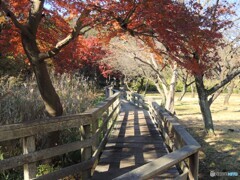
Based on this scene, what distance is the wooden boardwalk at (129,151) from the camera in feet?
14.0

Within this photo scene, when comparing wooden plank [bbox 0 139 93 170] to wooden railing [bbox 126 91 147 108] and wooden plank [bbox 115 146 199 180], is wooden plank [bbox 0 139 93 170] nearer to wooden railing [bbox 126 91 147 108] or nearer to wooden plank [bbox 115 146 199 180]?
wooden plank [bbox 115 146 199 180]

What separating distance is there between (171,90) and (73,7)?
27.9ft

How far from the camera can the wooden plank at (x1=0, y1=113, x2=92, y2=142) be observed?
110 inches

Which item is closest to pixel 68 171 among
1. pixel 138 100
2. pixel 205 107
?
pixel 205 107

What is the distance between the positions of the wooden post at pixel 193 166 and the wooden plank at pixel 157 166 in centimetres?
17

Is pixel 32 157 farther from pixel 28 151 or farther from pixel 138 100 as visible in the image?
pixel 138 100

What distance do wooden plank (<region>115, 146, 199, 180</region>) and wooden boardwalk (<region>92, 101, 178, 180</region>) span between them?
141 centimetres

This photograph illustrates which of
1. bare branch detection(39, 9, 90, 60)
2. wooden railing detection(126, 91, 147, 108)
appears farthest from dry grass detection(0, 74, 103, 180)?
wooden railing detection(126, 91, 147, 108)

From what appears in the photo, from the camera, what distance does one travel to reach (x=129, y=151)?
17.9 ft

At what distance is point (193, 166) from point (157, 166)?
1007 mm

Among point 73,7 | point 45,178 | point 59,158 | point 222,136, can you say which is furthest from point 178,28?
point 222,136

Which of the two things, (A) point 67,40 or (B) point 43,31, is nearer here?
(A) point 67,40

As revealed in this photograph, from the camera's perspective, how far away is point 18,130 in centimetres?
288

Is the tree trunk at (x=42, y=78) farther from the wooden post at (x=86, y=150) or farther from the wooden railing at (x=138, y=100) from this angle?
the wooden railing at (x=138, y=100)
